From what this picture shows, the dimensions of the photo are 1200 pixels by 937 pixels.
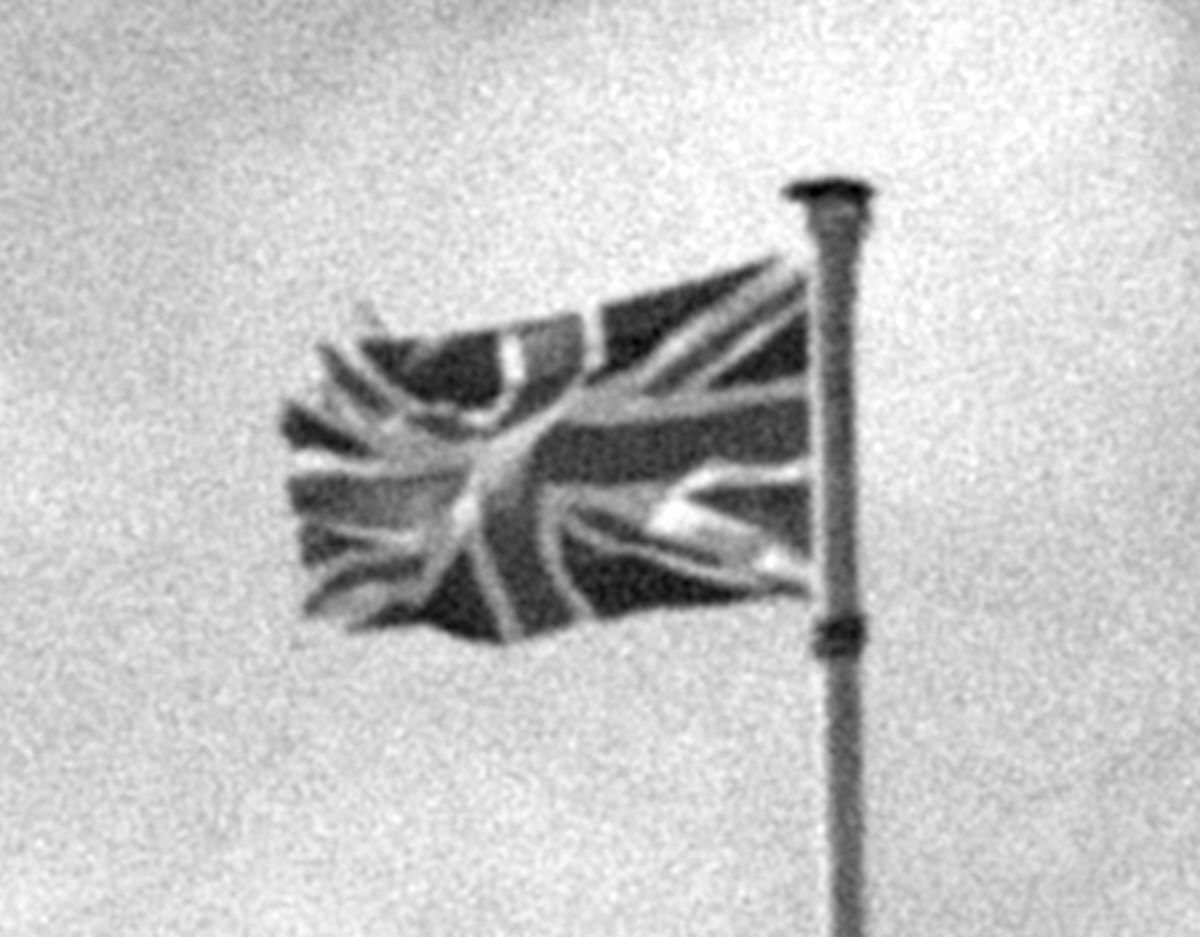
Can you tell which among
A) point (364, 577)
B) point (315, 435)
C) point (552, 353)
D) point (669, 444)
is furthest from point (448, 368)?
point (669, 444)

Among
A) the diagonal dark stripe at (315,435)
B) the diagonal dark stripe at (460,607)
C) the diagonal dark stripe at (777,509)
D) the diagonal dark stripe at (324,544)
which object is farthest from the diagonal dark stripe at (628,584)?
the diagonal dark stripe at (315,435)

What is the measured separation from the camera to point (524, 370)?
29.8 meters

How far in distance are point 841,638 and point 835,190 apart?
2961mm

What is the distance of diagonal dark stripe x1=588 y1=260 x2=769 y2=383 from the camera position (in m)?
29.0

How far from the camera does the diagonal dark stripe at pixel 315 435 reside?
30484 millimetres

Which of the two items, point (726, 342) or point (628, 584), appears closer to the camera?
point (726, 342)

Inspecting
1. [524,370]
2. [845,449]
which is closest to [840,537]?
[845,449]

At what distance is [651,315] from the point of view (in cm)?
2942

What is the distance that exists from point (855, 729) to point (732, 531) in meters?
3.52

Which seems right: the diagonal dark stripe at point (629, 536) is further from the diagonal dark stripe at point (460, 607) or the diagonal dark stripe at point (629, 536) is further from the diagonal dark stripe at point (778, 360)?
the diagonal dark stripe at point (778, 360)

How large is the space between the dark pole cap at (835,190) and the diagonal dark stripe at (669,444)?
9.01ft

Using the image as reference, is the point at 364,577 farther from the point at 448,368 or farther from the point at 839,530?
the point at 839,530

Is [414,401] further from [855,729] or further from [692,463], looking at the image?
[855,729]

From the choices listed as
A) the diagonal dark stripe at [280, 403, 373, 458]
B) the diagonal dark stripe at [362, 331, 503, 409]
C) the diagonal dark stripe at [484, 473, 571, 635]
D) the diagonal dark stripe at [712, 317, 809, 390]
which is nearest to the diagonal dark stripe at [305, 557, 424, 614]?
the diagonal dark stripe at [484, 473, 571, 635]
